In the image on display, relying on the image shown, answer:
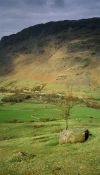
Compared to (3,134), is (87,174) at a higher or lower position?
higher

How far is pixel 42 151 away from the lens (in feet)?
163

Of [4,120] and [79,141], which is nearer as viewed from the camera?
[79,141]

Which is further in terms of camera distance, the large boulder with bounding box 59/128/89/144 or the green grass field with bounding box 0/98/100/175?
the large boulder with bounding box 59/128/89/144

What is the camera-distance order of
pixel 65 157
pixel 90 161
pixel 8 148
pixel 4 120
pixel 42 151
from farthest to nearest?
pixel 4 120 < pixel 8 148 < pixel 42 151 < pixel 65 157 < pixel 90 161

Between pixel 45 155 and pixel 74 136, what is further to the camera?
pixel 74 136

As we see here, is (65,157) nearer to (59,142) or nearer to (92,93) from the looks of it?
(59,142)

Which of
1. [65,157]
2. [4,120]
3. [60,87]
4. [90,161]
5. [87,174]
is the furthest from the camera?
[60,87]

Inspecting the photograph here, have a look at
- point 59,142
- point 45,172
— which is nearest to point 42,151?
point 59,142

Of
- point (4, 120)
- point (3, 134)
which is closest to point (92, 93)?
point (4, 120)

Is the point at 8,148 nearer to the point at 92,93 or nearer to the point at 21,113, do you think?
the point at 21,113

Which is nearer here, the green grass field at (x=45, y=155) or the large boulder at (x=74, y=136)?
the green grass field at (x=45, y=155)

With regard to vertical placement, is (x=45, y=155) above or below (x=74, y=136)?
below

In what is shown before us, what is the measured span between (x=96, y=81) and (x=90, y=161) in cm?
16053

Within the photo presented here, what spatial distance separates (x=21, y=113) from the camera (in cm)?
11081
